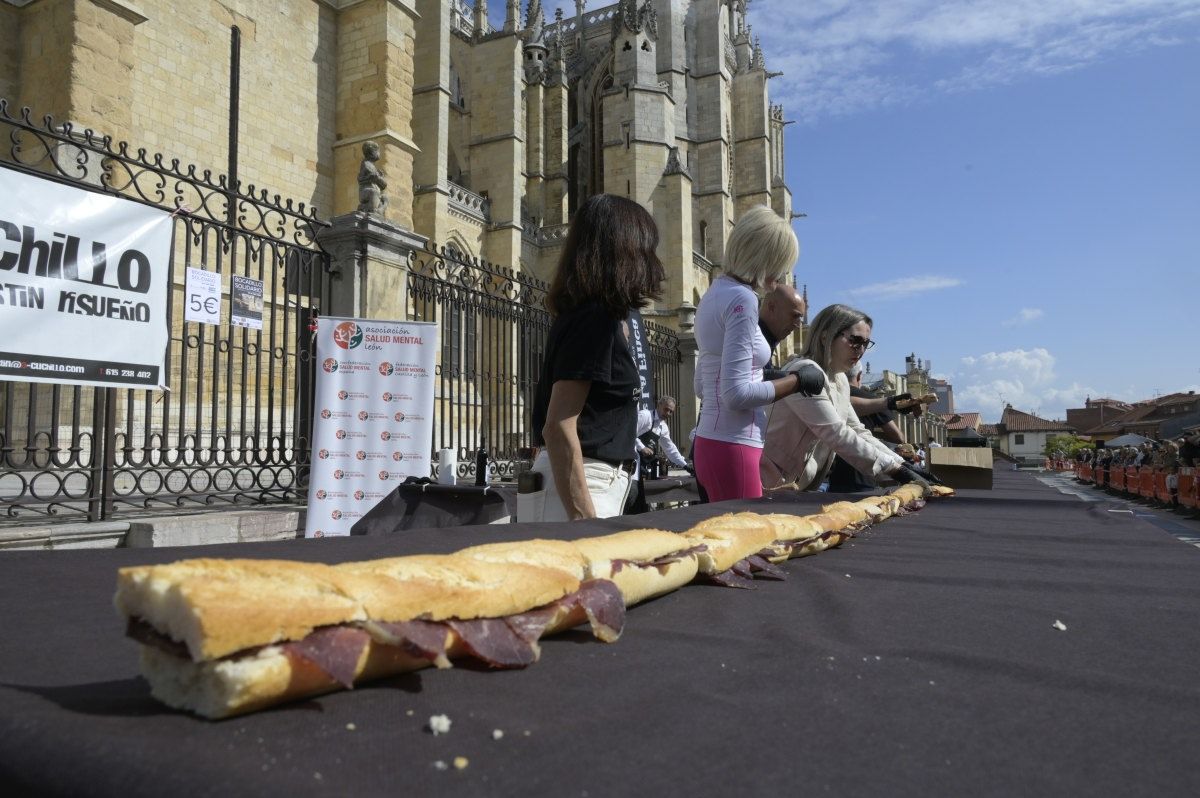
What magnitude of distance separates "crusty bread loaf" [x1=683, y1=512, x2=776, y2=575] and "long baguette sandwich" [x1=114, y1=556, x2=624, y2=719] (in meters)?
0.43

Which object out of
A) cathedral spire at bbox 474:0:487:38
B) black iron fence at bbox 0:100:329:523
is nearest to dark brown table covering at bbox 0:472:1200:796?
black iron fence at bbox 0:100:329:523

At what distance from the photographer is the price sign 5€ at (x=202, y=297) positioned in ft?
16.4

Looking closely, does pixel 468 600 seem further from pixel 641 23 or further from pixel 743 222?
pixel 641 23

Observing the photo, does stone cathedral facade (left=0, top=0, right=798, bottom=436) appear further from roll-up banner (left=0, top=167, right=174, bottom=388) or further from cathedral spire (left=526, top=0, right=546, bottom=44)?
roll-up banner (left=0, top=167, right=174, bottom=388)

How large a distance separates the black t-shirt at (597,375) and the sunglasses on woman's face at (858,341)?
165cm

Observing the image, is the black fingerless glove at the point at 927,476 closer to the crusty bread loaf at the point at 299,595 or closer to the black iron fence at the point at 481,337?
the crusty bread loaf at the point at 299,595

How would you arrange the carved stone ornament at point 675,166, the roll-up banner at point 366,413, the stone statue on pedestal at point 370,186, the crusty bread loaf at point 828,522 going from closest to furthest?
the crusty bread loaf at point 828,522 < the roll-up banner at point 366,413 < the stone statue on pedestal at point 370,186 < the carved stone ornament at point 675,166

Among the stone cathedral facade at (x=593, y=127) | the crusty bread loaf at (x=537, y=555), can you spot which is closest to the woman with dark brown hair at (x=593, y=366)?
the crusty bread loaf at (x=537, y=555)

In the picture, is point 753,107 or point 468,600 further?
point 753,107

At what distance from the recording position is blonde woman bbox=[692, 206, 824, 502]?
2.83 meters

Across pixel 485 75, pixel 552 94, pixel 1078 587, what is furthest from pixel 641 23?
pixel 1078 587

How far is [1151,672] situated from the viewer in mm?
865

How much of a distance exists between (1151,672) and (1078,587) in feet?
1.83

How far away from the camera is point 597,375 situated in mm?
2451
